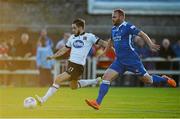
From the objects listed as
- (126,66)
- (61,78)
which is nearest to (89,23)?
(61,78)

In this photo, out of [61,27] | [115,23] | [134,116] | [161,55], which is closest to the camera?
[134,116]

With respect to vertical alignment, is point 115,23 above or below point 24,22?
above

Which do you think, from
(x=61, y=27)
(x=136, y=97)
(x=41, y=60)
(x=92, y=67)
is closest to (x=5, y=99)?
(x=136, y=97)

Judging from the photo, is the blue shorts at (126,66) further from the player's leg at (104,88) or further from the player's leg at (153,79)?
the player's leg at (153,79)

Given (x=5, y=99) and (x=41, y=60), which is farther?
(x=41, y=60)

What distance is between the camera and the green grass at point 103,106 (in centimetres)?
1748

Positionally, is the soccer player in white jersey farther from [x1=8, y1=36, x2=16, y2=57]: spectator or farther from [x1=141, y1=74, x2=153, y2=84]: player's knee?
[x1=8, y1=36, x2=16, y2=57]: spectator

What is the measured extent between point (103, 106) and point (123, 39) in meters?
1.95

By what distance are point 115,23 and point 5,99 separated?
4.89m

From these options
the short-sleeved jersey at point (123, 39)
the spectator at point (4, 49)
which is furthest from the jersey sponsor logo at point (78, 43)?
the spectator at point (4, 49)

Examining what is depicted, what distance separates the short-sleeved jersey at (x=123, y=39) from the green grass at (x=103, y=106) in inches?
48.0

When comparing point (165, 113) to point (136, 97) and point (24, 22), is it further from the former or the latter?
point (24, 22)

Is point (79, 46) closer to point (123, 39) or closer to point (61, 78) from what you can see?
point (61, 78)

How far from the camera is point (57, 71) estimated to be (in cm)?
3186
